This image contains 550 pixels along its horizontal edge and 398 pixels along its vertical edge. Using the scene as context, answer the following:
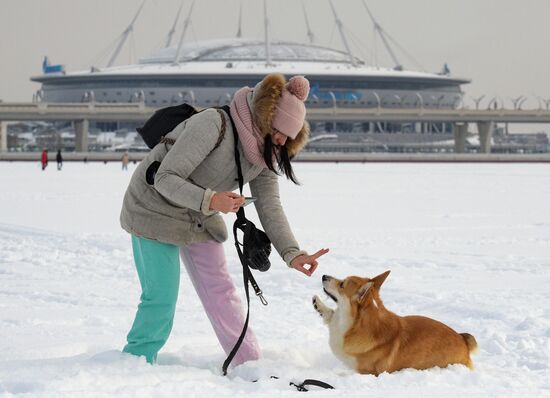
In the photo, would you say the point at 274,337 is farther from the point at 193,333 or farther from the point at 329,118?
the point at 329,118

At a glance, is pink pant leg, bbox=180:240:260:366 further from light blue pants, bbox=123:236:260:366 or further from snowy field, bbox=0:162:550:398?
snowy field, bbox=0:162:550:398

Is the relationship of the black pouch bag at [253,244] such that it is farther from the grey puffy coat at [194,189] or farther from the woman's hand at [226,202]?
the woman's hand at [226,202]

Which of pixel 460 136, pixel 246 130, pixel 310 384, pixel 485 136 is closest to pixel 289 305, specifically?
pixel 310 384

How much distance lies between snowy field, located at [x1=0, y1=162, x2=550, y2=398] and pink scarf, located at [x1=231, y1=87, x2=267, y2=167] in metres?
1.13

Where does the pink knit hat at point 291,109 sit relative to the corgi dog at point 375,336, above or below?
above

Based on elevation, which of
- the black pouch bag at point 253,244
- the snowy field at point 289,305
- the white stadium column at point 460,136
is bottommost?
the white stadium column at point 460,136

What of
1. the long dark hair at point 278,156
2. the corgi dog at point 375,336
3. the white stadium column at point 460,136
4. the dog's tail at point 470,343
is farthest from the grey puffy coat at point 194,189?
the white stadium column at point 460,136

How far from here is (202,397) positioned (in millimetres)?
4770

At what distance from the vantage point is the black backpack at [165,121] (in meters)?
5.32

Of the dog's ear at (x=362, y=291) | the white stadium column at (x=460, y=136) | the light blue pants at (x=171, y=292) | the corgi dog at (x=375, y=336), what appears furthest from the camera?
the white stadium column at (x=460, y=136)

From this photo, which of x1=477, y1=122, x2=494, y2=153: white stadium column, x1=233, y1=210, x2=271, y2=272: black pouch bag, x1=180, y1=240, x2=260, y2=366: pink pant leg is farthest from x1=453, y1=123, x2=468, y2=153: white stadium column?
x1=233, y1=210, x2=271, y2=272: black pouch bag

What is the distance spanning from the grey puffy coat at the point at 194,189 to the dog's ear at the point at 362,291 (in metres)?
0.44

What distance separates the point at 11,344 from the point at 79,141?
309 feet

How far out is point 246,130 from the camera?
5.10 metres
